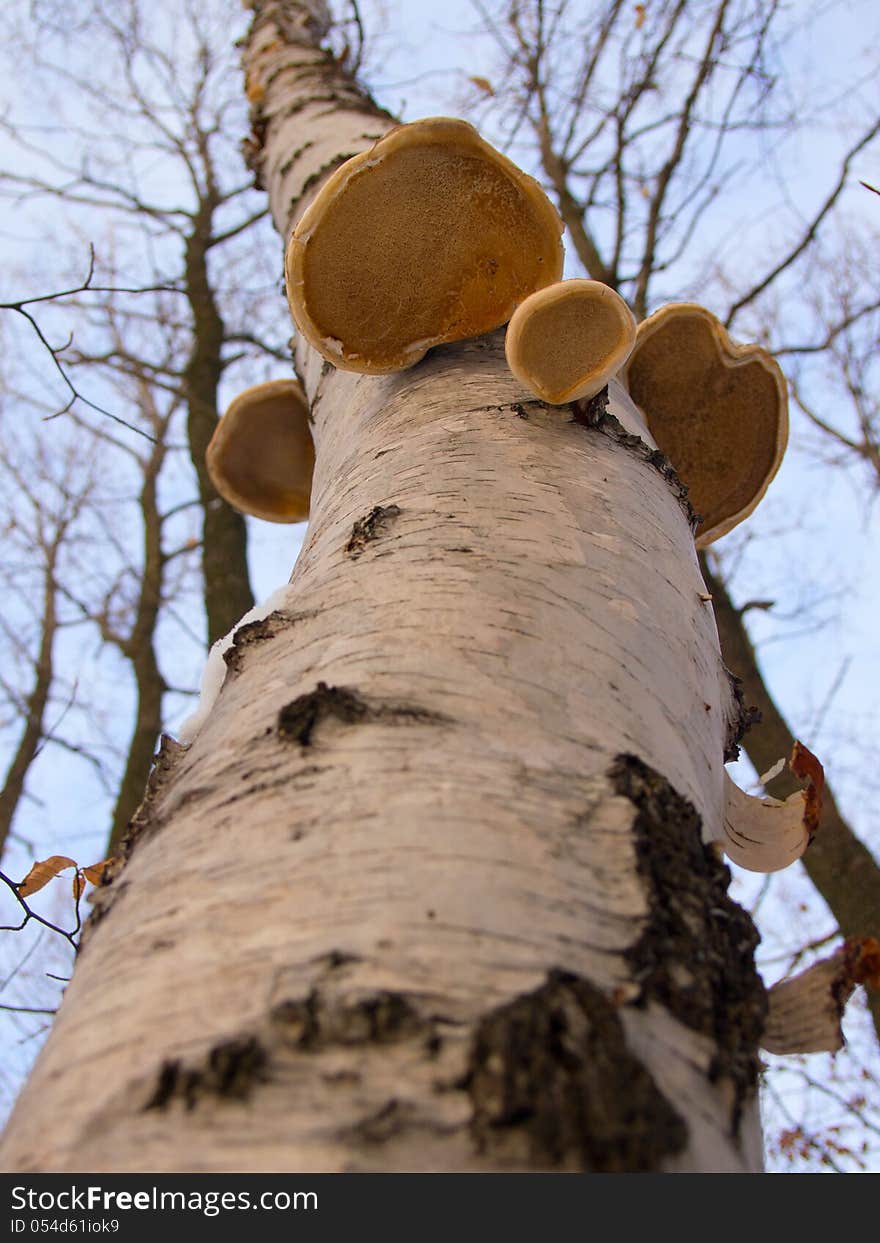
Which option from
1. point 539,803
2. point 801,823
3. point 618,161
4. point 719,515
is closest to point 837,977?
point 539,803

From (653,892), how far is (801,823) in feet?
2.70

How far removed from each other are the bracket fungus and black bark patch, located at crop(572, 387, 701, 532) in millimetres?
534

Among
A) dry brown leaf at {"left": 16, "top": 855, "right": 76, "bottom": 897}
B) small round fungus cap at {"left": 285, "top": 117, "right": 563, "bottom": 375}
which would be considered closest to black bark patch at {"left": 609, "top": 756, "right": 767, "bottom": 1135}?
small round fungus cap at {"left": 285, "top": 117, "right": 563, "bottom": 375}

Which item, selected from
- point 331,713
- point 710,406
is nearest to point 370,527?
point 331,713

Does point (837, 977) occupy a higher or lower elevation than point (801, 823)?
lower

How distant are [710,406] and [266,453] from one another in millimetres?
1613

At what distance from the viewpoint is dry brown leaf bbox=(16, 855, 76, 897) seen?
201 cm

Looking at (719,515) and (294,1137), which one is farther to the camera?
(719,515)

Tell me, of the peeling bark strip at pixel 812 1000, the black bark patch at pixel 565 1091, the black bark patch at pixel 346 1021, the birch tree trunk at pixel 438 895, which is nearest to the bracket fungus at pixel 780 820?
the birch tree trunk at pixel 438 895

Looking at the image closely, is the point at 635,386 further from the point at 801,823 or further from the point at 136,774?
the point at 136,774

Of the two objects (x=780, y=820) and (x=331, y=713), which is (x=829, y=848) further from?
(x=331, y=713)

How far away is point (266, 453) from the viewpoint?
3.33 m

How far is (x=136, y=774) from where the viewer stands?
5.58m

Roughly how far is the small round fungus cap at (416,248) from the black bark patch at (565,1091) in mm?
1545
